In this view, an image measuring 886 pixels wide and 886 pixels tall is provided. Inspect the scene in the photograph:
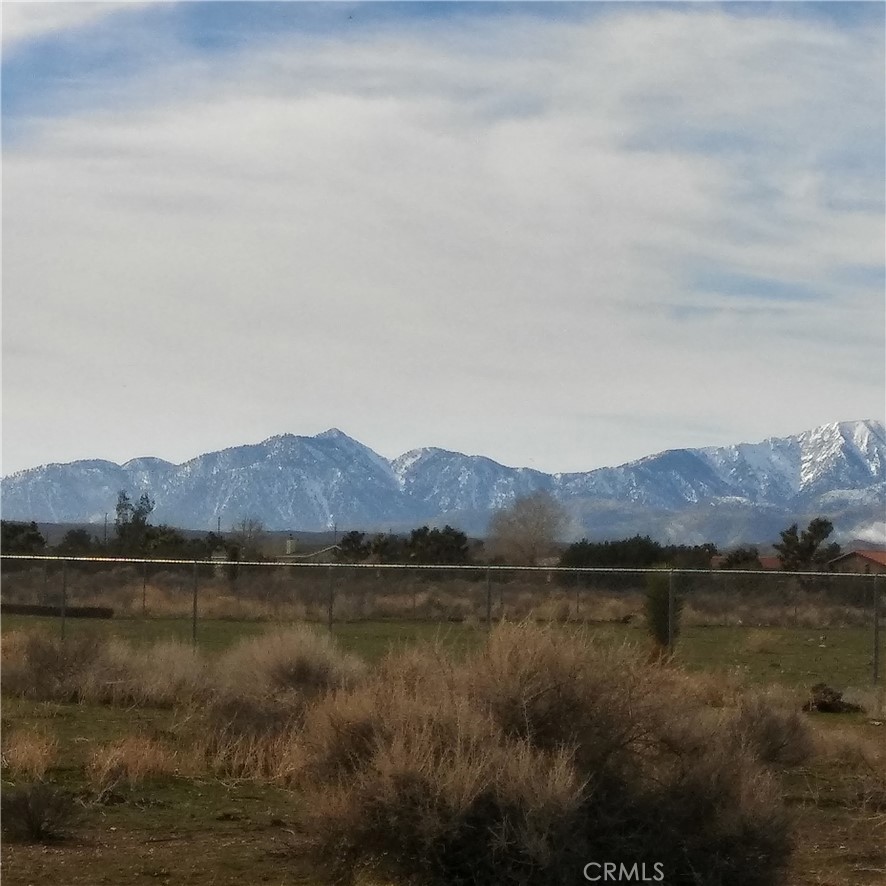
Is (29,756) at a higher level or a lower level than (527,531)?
lower

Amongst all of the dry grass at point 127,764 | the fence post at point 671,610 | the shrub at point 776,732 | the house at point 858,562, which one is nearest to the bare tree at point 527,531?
the house at point 858,562

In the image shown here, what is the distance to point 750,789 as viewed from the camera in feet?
32.0

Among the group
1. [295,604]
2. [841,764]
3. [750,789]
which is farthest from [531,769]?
[295,604]

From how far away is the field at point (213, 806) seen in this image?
35.0ft

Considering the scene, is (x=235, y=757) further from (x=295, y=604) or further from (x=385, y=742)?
(x=295, y=604)

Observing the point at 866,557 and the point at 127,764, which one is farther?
the point at 866,557

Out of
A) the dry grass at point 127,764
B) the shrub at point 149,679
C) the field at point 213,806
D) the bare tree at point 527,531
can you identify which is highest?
the bare tree at point 527,531

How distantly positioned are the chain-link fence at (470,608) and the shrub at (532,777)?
18.2 metres

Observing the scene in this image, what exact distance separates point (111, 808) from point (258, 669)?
5.54 m

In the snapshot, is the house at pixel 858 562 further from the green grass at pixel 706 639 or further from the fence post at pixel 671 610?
the fence post at pixel 671 610

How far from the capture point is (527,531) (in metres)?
106

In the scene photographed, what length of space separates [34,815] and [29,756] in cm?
276

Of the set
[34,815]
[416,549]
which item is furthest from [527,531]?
[34,815]

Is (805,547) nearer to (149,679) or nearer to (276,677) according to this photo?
(149,679)
